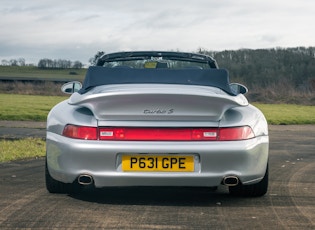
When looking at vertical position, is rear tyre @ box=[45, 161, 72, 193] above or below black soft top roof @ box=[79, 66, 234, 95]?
below

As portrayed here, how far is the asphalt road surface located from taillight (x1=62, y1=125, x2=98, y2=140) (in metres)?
0.60

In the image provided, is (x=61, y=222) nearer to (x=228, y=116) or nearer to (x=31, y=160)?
(x=228, y=116)

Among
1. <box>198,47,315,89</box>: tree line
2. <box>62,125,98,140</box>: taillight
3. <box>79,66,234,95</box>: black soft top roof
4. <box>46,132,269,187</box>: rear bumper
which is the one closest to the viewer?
<box>46,132,269,187</box>: rear bumper

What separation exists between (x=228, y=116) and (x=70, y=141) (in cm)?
137

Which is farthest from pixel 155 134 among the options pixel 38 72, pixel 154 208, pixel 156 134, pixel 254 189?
pixel 38 72

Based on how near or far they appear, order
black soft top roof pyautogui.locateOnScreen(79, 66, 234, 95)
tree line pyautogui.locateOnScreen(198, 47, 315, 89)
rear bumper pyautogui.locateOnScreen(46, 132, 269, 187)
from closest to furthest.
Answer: rear bumper pyautogui.locateOnScreen(46, 132, 269, 187) → black soft top roof pyautogui.locateOnScreen(79, 66, 234, 95) → tree line pyautogui.locateOnScreen(198, 47, 315, 89)

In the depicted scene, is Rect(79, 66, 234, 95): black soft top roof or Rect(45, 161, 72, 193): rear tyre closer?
Rect(45, 161, 72, 193): rear tyre

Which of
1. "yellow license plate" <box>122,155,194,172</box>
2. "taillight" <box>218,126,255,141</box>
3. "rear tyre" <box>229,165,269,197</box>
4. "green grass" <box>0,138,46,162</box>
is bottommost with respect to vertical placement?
"green grass" <box>0,138,46,162</box>

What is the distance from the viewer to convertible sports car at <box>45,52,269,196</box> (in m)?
5.08

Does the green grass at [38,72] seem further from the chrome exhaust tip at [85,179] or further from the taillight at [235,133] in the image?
the taillight at [235,133]

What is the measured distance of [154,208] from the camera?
17.0 feet

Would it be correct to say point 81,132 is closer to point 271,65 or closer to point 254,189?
point 254,189

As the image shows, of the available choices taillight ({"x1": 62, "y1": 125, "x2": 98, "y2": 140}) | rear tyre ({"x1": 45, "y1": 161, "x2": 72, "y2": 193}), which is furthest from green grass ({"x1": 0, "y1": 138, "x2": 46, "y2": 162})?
taillight ({"x1": 62, "y1": 125, "x2": 98, "y2": 140})

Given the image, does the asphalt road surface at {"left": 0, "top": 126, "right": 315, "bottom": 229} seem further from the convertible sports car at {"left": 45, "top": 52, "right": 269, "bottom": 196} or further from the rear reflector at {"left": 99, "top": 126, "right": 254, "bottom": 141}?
the rear reflector at {"left": 99, "top": 126, "right": 254, "bottom": 141}
